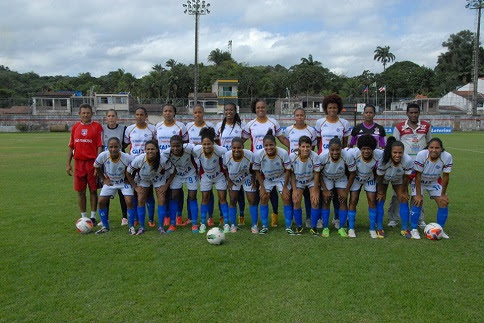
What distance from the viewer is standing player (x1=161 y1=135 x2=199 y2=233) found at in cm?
571

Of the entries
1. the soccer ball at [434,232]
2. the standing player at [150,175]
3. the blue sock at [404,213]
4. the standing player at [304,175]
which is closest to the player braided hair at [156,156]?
the standing player at [150,175]

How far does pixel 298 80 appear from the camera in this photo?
62938 mm

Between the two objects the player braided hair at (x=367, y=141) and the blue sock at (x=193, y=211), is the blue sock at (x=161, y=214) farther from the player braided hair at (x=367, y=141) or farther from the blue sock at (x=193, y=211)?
the player braided hair at (x=367, y=141)

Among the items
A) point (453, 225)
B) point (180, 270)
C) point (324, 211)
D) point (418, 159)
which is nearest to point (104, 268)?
point (180, 270)

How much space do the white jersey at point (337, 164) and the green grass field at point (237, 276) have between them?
0.87 m

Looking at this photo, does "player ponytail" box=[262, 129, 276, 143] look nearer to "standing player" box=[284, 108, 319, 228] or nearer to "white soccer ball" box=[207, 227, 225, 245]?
"standing player" box=[284, 108, 319, 228]

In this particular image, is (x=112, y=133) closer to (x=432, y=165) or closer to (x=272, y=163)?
(x=272, y=163)

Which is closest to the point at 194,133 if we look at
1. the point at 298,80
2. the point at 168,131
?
the point at 168,131

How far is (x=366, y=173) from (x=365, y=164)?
13 cm

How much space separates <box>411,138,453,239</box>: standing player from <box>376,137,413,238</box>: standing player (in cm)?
13

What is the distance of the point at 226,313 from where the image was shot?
3.30 m

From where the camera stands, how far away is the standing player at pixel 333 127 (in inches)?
233

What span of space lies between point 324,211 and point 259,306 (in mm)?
Answer: 2474

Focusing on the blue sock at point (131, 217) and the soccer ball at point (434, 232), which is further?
the blue sock at point (131, 217)
